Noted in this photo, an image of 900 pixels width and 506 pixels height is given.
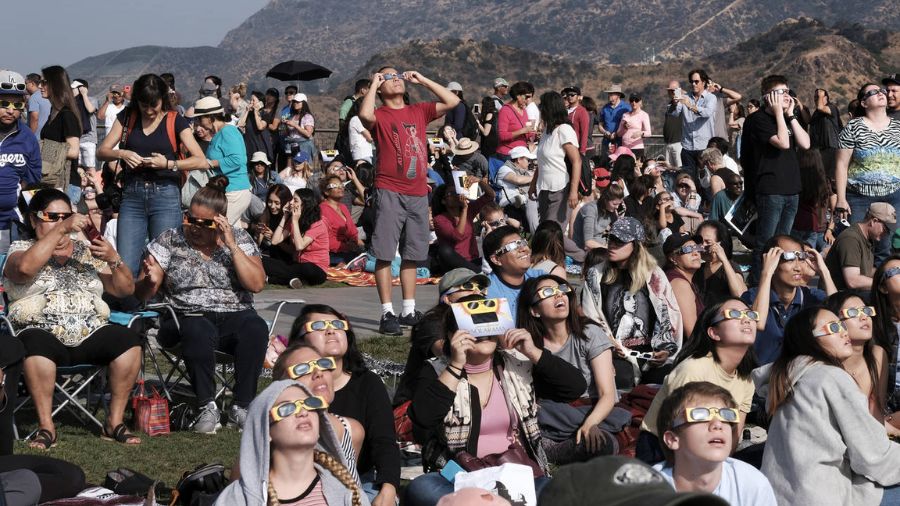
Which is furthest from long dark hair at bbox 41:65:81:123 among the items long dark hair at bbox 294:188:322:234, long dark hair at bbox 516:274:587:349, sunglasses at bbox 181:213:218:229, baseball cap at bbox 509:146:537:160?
long dark hair at bbox 516:274:587:349

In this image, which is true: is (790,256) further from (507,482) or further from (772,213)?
(507,482)

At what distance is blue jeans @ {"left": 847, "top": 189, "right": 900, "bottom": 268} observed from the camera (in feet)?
32.6

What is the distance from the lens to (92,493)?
19.0 feet

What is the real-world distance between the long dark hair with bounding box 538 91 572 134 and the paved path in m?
1.93

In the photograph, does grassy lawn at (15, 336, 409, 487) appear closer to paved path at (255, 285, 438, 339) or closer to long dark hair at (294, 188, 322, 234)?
paved path at (255, 285, 438, 339)

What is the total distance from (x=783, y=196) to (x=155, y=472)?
591 cm

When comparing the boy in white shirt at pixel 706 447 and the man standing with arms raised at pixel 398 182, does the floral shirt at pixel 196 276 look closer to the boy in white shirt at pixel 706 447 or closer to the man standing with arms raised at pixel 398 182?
the man standing with arms raised at pixel 398 182

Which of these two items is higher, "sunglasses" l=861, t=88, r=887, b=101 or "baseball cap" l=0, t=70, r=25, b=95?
"baseball cap" l=0, t=70, r=25, b=95

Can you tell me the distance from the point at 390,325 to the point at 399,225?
77cm

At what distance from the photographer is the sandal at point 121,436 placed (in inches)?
286

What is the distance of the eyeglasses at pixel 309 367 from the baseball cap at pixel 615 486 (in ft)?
10.6

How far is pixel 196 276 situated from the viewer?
7.96 meters

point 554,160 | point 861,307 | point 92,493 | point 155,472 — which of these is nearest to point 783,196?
point 554,160

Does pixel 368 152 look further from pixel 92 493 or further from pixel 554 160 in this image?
pixel 92 493
